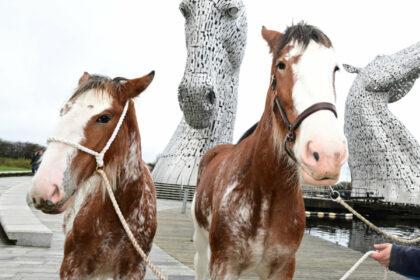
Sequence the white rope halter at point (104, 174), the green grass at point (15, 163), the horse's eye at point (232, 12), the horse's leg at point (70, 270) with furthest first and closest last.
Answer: the green grass at point (15, 163), the horse's eye at point (232, 12), the horse's leg at point (70, 270), the white rope halter at point (104, 174)

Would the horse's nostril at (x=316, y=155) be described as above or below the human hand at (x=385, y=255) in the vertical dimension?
above

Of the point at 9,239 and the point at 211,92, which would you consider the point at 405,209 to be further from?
the point at 9,239

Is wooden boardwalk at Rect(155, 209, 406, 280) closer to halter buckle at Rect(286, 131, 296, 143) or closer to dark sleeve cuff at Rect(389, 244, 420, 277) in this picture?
dark sleeve cuff at Rect(389, 244, 420, 277)

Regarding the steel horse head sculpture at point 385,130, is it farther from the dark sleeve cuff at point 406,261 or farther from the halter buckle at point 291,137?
the halter buckle at point 291,137

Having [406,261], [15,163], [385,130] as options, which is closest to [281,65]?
[406,261]

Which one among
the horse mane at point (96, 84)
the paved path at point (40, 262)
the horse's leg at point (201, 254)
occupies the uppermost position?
the horse mane at point (96, 84)

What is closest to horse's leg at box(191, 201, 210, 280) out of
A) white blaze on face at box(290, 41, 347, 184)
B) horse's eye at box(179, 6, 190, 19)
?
white blaze on face at box(290, 41, 347, 184)

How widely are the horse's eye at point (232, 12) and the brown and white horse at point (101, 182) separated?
11495mm

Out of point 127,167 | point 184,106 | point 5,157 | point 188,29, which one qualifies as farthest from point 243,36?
A: point 5,157

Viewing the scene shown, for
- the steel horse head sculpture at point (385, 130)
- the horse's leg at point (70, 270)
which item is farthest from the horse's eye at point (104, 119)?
the steel horse head sculpture at point (385, 130)

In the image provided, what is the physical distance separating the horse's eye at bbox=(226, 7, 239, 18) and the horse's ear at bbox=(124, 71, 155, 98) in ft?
38.0

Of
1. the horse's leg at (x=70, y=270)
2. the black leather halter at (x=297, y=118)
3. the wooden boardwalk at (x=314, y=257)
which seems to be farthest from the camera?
the wooden boardwalk at (x=314, y=257)

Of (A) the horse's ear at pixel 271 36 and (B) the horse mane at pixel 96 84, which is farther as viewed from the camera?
(A) the horse's ear at pixel 271 36

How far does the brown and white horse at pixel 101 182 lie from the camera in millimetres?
2344
